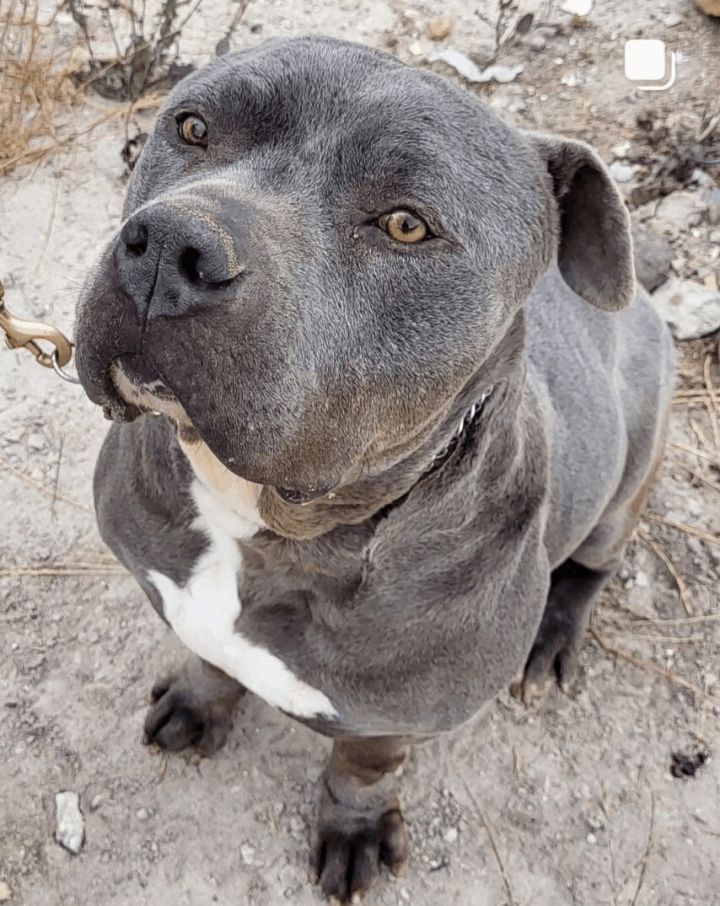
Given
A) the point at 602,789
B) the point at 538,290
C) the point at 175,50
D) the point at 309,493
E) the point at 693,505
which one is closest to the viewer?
the point at 309,493

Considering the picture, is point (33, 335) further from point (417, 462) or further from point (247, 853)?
point (247, 853)

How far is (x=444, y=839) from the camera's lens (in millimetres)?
3189

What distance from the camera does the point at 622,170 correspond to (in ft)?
14.8

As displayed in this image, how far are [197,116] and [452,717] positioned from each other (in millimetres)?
1462

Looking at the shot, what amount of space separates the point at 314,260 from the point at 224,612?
36.9 inches

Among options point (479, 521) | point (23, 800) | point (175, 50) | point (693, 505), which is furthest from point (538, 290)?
point (175, 50)

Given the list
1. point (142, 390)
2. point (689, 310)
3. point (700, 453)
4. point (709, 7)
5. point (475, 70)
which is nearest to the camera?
point (142, 390)

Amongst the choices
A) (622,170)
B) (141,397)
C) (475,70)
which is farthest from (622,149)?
(141,397)

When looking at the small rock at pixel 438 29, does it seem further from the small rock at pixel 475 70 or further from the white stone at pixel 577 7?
the white stone at pixel 577 7

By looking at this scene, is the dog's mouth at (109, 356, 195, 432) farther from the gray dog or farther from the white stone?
the white stone

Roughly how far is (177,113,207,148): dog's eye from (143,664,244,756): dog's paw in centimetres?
172

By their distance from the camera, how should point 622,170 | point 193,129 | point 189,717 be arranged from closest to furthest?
1. point 193,129
2. point 189,717
3. point 622,170

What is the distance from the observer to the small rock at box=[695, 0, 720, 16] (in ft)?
16.3

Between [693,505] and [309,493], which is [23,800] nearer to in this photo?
[309,493]
